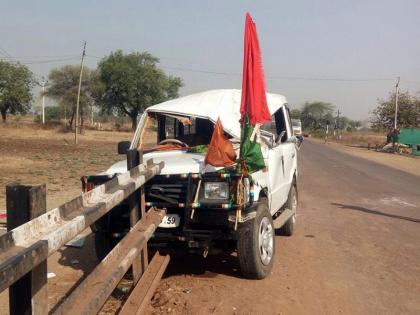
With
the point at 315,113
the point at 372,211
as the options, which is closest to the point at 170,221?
the point at 372,211

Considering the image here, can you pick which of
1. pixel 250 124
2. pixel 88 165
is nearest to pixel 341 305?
pixel 250 124

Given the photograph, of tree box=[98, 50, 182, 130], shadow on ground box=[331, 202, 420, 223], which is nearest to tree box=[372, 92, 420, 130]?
tree box=[98, 50, 182, 130]

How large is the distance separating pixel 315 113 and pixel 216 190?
11562cm

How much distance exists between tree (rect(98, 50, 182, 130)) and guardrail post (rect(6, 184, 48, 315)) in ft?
191

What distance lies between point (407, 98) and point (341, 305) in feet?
174

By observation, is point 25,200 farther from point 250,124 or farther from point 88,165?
point 88,165

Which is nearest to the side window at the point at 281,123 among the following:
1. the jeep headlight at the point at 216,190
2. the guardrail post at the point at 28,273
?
the jeep headlight at the point at 216,190

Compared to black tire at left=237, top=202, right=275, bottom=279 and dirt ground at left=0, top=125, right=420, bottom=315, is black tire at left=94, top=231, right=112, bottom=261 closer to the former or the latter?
dirt ground at left=0, top=125, right=420, bottom=315

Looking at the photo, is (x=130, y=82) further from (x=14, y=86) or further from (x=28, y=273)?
(x=28, y=273)

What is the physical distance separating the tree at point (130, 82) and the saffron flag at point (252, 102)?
55298 millimetres

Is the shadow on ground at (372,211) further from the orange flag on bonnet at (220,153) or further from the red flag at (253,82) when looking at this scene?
the orange flag on bonnet at (220,153)

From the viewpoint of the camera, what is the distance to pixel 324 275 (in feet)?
17.6

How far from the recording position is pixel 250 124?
198 inches

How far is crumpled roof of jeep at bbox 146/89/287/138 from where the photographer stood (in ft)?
20.1
